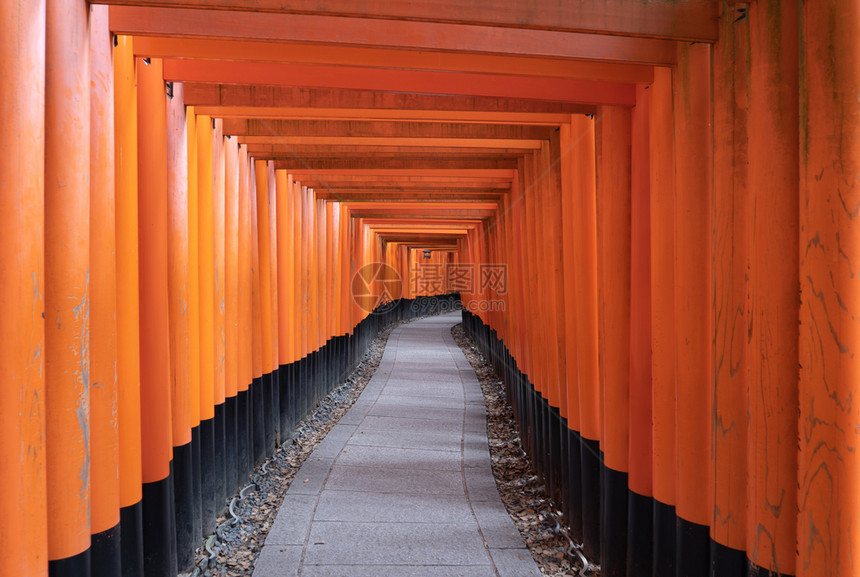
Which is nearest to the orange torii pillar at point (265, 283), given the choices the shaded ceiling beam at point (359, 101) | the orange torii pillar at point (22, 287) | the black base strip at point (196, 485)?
the black base strip at point (196, 485)

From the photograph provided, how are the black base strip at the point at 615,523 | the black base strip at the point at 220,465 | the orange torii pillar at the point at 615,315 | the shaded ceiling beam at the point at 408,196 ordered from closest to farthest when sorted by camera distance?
the orange torii pillar at the point at 615,315 < the black base strip at the point at 615,523 < the black base strip at the point at 220,465 < the shaded ceiling beam at the point at 408,196

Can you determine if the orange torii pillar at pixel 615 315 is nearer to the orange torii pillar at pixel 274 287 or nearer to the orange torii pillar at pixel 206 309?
the orange torii pillar at pixel 206 309

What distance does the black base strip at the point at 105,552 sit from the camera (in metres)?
2.89

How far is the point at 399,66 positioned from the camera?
Answer: 3490mm

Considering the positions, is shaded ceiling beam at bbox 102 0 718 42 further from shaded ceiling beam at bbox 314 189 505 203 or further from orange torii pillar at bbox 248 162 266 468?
shaded ceiling beam at bbox 314 189 505 203

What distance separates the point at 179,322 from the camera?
434 centimetres

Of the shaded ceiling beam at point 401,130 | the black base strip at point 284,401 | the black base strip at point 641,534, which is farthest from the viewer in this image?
the black base strip at point 284,401

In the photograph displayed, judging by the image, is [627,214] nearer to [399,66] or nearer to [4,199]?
[399,66]

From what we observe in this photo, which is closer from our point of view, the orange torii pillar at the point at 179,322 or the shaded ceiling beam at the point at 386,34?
the shaded ceiling beam at the point at 386,34

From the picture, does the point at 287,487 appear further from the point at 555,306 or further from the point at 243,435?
the point at 555,306

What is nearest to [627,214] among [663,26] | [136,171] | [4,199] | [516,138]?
[663,26]

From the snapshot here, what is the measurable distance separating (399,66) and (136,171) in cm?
162

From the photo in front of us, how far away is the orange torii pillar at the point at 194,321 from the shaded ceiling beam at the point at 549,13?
2235 millimetres

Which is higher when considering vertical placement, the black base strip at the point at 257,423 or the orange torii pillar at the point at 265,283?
the orange torii pillar at the point at 265,283
